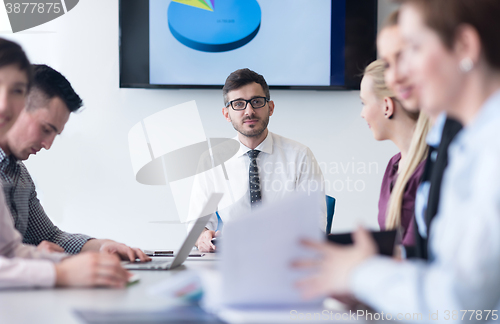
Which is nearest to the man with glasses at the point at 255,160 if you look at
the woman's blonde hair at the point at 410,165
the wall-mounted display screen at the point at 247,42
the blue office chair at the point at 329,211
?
the blue office chair at the point at 329,211

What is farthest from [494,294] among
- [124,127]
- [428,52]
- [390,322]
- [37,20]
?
[37,20]

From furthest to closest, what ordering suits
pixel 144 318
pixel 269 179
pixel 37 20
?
pixel 37 20 → pixel 269 179 → pixel 144 318

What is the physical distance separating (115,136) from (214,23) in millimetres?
1057

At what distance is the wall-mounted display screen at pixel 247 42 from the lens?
9.39 ft

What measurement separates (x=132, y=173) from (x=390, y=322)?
2.47 metres

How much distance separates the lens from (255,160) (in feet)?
8.85

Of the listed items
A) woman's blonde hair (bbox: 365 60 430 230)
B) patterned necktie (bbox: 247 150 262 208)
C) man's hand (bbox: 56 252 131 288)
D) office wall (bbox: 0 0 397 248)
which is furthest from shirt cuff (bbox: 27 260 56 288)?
office wall (bbox: 0 0 397 248)

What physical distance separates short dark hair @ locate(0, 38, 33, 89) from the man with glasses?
1.51m

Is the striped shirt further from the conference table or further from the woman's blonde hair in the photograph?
the woman's blonde hair

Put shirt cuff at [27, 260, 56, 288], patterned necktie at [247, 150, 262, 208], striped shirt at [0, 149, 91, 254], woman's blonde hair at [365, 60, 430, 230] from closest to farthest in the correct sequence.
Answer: shirt cuff at [27, 260, 56, 288], woman's blonde hair at [365, 60, 430, 230], striped shirt at [0, 149, 91, 254], patterned necktie at [247, 150, 262, 208]

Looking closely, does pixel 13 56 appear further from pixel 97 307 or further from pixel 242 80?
pixel 242 80

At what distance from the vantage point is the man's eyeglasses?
2.62 m

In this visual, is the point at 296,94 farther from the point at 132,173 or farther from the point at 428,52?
the point at 428,52

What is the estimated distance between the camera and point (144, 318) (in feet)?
2.42
